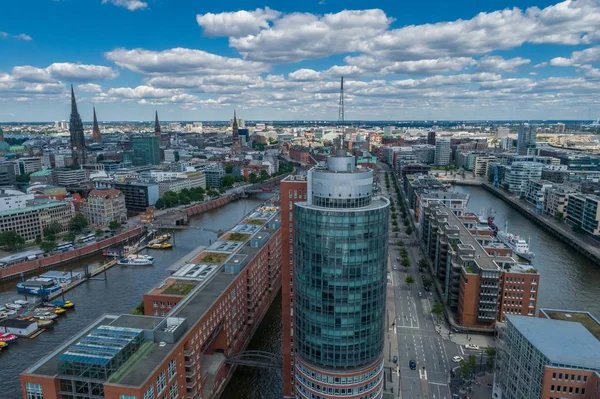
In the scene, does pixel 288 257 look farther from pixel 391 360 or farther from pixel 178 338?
pixel 391 360

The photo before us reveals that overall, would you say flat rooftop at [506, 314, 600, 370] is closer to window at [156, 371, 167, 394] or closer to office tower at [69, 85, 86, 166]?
window at [156, 371, 167, 394]

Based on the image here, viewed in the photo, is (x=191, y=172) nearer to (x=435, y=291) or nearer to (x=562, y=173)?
(x=435, y=291)

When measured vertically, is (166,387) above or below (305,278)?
below

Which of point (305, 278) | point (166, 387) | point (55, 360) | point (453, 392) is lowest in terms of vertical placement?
point (453, 392)

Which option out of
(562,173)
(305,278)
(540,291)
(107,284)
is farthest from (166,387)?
(562,173)

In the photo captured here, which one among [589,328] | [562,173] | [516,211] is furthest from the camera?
[562,173]

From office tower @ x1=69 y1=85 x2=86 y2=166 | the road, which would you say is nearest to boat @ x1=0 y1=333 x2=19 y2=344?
the road

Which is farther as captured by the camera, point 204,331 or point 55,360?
point 204,331
